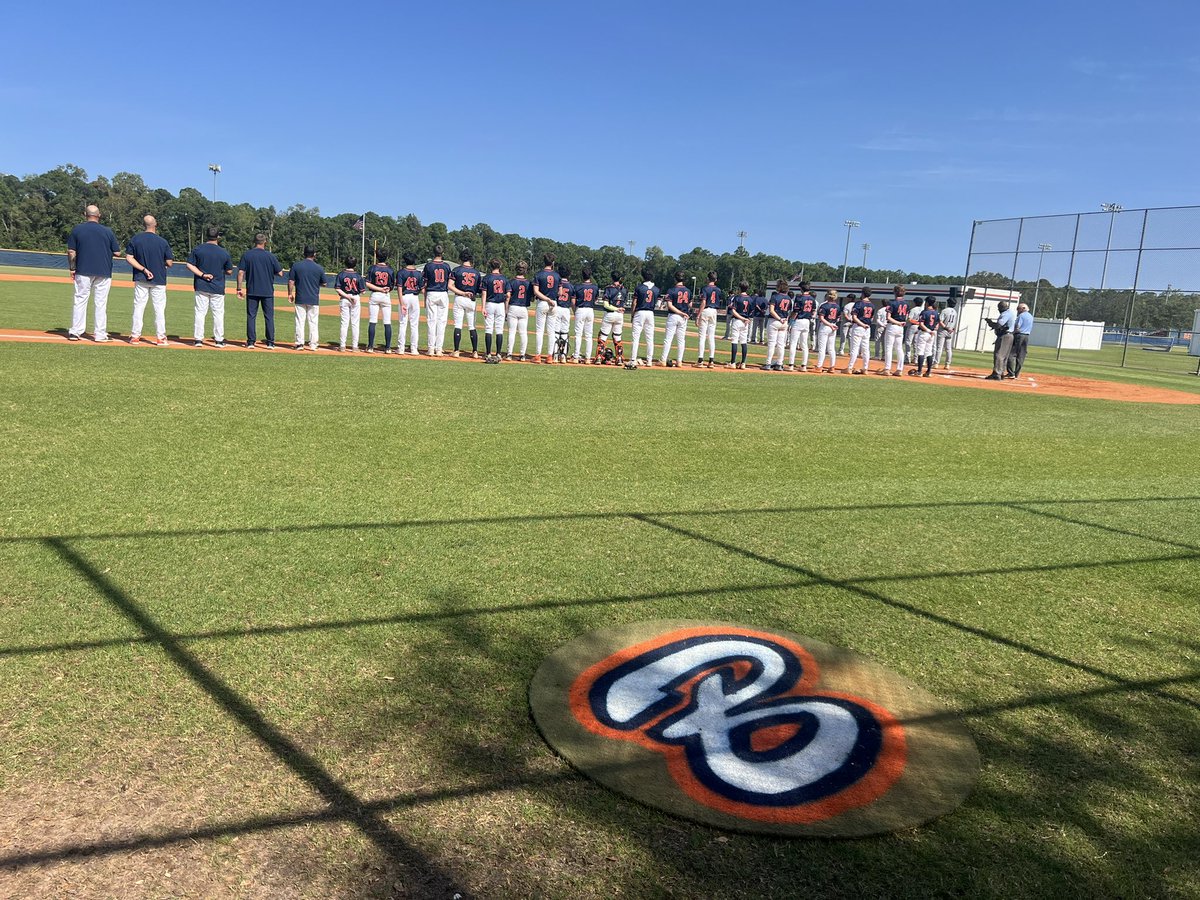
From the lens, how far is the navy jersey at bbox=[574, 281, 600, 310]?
1883 centimetres

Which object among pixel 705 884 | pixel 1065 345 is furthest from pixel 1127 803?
pixel 1065 345

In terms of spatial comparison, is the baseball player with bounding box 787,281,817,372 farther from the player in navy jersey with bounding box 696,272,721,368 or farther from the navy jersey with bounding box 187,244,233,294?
the navy jersey with bounding box 187,244,233,294

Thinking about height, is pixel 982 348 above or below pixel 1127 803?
above

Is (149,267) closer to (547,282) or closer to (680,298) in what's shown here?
(547,282)

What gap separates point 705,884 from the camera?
8.06 feet

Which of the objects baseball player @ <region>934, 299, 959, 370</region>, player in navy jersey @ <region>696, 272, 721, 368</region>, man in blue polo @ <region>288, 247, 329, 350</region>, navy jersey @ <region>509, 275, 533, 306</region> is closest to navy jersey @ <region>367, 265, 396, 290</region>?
man in blue polo @ <region>288, 247, 329, 350</region>

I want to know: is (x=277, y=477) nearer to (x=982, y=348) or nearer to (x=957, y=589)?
(x=957, y=589)

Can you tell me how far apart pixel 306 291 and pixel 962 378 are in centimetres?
1704

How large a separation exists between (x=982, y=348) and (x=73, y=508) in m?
43.7

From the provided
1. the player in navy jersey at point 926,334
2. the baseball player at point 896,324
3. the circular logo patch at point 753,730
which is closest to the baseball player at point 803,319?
the baseball player at point 896,324

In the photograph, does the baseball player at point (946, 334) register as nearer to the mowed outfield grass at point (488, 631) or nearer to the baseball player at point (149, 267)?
the mowed outfield grass at point (488, 631)

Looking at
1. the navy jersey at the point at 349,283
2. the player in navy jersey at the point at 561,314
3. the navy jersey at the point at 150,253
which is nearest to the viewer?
the navy jersey at the point at 150,253

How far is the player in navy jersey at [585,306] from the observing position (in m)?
18.9

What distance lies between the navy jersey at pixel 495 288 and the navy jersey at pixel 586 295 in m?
1.82
